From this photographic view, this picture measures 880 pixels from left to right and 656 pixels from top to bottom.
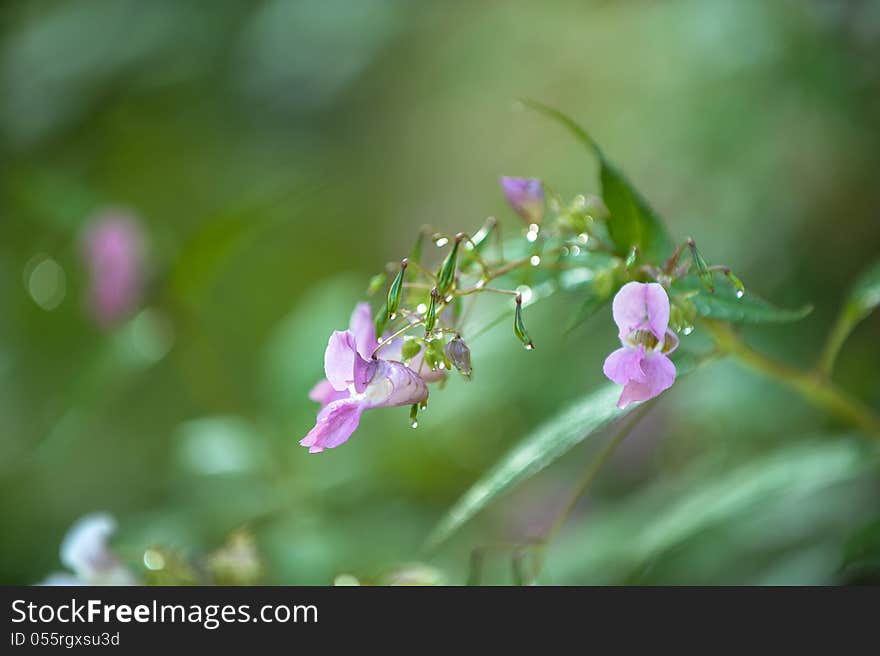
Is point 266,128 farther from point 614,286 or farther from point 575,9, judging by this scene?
point 614,286

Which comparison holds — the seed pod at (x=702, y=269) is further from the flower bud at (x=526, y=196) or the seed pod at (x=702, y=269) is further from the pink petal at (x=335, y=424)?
the pink petal at (x=335, y=424)

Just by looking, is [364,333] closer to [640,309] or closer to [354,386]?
[354,386]

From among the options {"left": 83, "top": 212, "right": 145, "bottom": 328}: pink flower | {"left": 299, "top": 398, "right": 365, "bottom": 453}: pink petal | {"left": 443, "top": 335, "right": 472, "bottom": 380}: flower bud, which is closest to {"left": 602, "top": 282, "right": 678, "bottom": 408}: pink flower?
{"left": 443, "top": 335, "right": 472, "bottom": 380}: flower bud

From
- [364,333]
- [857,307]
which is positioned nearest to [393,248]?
[857,307]

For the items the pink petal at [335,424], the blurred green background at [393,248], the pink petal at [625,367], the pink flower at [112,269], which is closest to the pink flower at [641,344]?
the pink petal at [625,367]

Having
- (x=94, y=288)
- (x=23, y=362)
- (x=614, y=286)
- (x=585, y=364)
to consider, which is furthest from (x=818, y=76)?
(x=23, y=362)

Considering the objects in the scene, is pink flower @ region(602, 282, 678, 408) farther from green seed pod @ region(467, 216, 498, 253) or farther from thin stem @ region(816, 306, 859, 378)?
thin stem @ region(816, 306, 859, 378)
